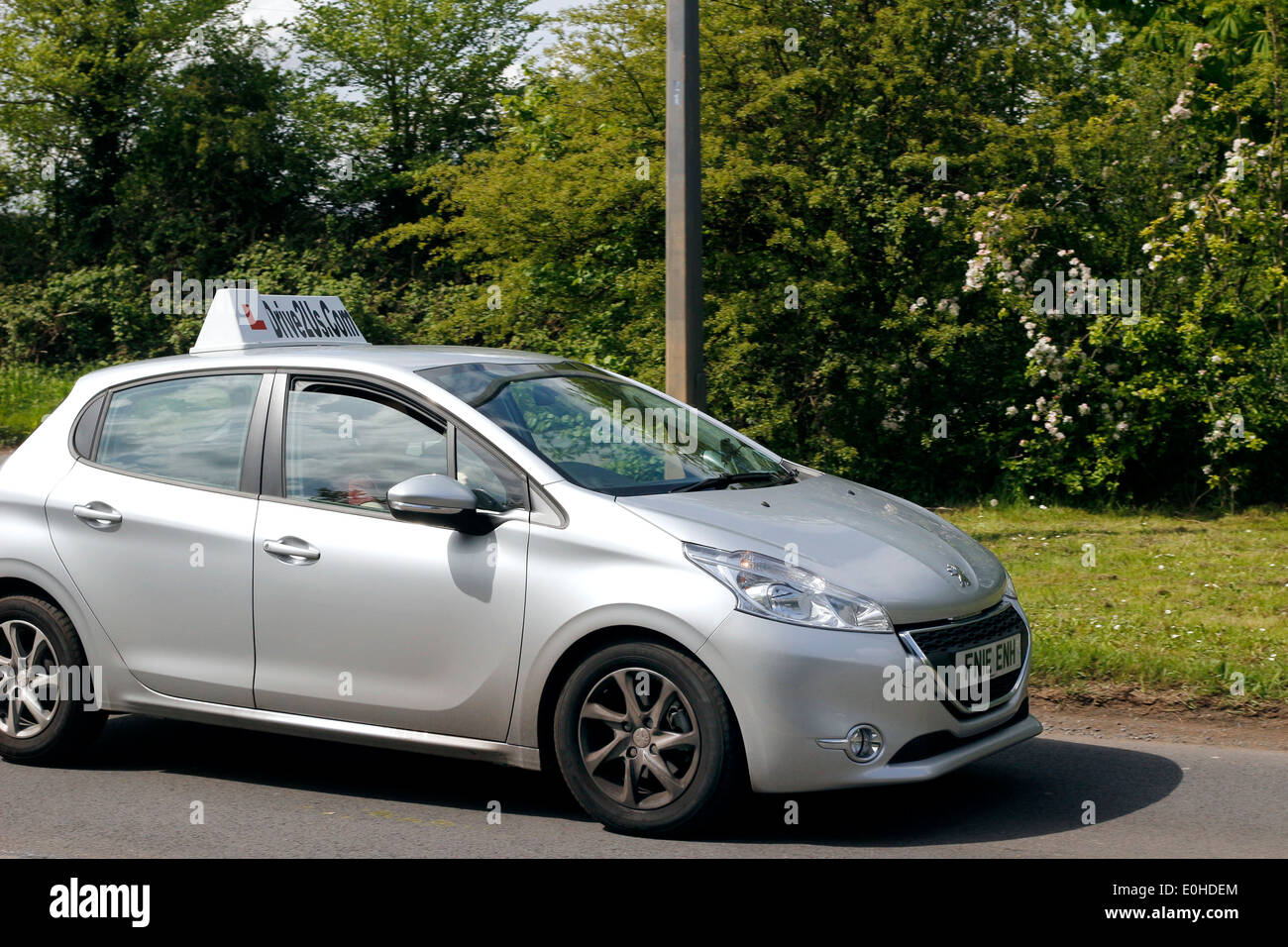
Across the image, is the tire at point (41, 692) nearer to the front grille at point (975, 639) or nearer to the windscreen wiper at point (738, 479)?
the windscreen wiper at point (738, 479)

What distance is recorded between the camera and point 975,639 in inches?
201

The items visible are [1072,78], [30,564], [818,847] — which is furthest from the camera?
[1072,78]

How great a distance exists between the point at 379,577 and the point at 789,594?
1535 millimetres

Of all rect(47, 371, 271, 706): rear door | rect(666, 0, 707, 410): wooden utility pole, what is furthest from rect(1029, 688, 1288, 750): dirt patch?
rect(47, 371, 271, 706): rear door

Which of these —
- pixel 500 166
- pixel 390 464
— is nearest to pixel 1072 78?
pixel 500 166

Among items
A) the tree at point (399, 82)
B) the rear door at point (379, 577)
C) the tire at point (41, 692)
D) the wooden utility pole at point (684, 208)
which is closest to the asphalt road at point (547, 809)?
the tire at point (41, 692)

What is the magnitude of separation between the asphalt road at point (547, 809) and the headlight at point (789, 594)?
80cm

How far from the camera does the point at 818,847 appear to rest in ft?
16.0

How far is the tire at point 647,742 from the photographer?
4758 mm

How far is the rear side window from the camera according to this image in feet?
19.1

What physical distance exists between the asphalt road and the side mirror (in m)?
1.17

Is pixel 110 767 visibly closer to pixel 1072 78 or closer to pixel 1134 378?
pixel 1134 378

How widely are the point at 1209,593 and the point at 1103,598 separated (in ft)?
2.31

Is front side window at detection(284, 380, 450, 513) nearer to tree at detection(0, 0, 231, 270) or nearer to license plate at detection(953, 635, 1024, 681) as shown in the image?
license plate at detection(953, 635, 1024, 681)
